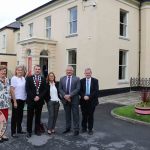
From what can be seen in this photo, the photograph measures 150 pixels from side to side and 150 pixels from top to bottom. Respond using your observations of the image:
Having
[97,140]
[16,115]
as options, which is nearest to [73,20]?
Answer: [16,115]

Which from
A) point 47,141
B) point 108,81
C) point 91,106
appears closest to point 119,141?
point 91,106

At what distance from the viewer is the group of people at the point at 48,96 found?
7.62 metres

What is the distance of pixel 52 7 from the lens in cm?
2100

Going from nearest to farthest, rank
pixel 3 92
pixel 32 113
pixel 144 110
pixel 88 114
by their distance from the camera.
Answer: pixel 3 92
pixel 32 113
pixel 88 114
pixel 144 110

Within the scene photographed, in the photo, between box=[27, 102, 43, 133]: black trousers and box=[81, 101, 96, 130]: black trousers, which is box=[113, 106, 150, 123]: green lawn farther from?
box=[27, 102, 43, 133]: black trousers

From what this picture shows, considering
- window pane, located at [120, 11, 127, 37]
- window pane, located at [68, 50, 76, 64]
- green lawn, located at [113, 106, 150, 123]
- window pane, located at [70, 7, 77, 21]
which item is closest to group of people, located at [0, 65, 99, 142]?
green lawn, located at [113, 106, 150, 123]

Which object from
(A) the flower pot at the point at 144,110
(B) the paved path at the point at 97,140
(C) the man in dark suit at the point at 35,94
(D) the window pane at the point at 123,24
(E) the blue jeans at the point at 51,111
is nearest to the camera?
(B) the paved path at the point at 97,140

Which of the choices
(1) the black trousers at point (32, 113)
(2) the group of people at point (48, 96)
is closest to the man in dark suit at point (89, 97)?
(2) the group of people at point (48, 96)

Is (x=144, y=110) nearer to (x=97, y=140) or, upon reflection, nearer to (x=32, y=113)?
(x=97, y=140)

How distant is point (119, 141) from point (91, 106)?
4.48 feet

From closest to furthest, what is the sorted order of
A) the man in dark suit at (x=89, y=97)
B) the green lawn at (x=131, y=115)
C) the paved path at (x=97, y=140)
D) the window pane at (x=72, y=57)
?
the paved path at (x=97, y=140)
the man in dark suit at (x=89, y=97)
the green lawn at (x=131, y=115)
the window pane at (x=72, y=57)

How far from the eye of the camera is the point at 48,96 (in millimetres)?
7992

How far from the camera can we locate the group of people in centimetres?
762

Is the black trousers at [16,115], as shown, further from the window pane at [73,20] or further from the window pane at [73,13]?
the window pane at [73,13]
